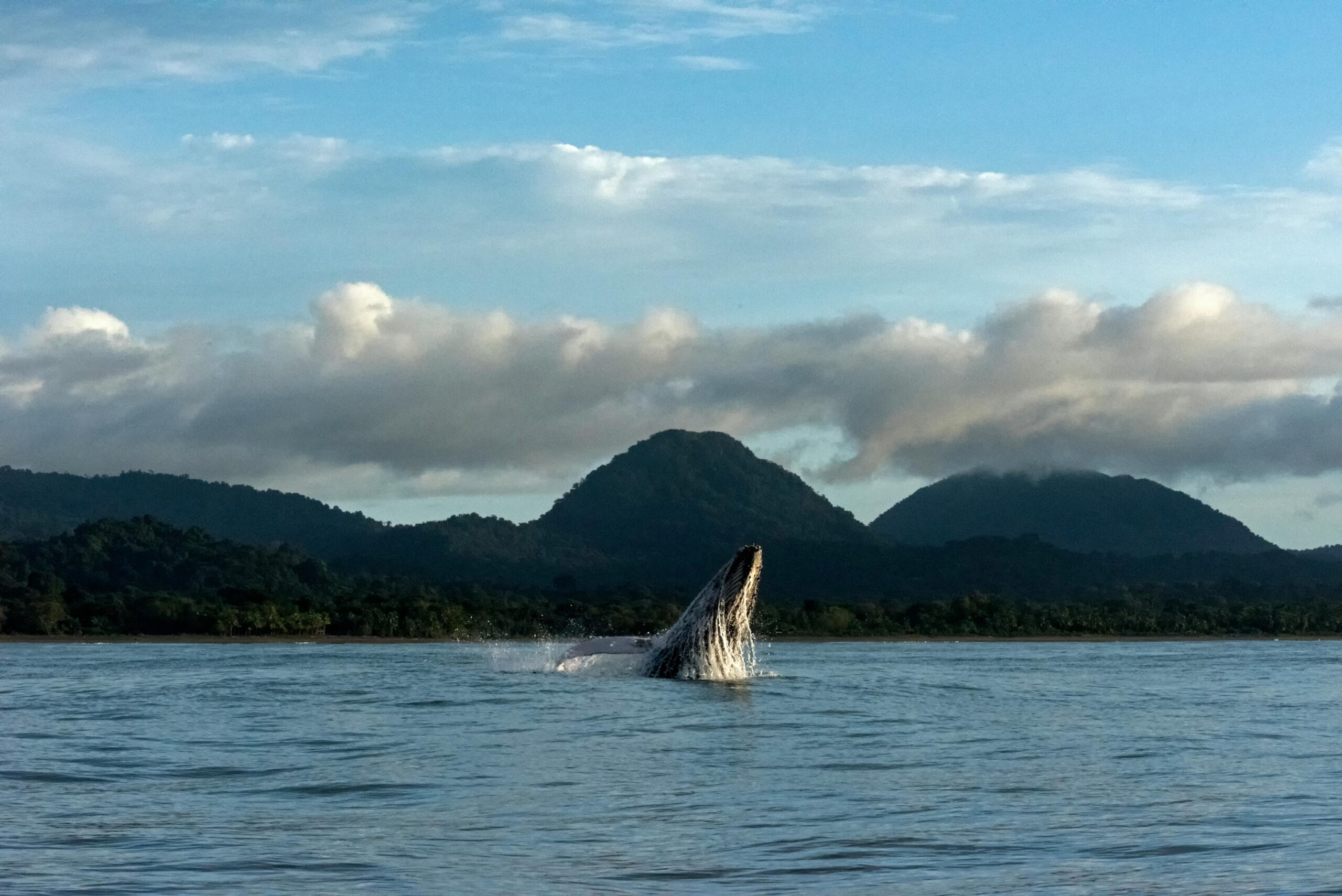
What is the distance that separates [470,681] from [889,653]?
55602 mm

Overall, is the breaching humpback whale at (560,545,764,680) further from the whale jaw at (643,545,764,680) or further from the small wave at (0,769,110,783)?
the small wave at (0,769,110,783)

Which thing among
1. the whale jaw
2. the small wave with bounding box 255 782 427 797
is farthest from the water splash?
the small wave with bounding box 255 782 427 797

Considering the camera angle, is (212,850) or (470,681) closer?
(212,850)

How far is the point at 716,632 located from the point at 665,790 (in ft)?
89.3

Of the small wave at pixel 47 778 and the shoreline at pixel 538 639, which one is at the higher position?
the shoreline at pixel 538 639

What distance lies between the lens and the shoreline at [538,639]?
141000 mm

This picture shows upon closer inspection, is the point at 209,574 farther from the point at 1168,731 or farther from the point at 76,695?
the point at 1168,731

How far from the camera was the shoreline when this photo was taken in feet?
463

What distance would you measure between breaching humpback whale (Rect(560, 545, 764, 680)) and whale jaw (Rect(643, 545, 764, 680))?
2 centimetres

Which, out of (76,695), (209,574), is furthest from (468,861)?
(209,574)

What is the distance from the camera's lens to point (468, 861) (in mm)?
21344

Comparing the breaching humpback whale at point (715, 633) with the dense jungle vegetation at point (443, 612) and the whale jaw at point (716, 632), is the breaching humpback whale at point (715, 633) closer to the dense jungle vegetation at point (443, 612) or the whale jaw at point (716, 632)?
the whale jaw at point (716, 632)

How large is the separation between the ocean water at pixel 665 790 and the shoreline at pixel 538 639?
8147cm

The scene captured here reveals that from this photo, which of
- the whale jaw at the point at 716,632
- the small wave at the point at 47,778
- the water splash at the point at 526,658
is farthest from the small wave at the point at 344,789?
the water splash at the point at 526,658
